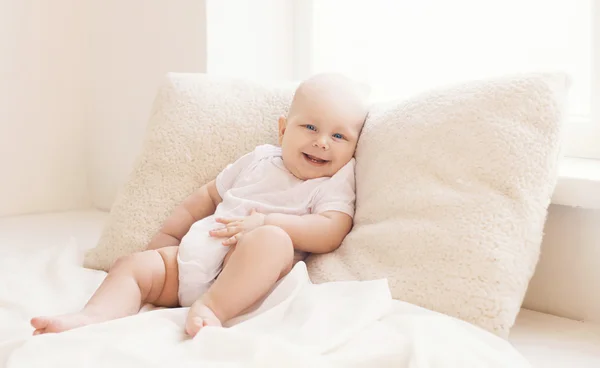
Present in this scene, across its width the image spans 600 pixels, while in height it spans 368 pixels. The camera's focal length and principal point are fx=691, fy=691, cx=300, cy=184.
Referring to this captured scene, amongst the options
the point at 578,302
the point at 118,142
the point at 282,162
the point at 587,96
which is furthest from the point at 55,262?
the point at 587,96

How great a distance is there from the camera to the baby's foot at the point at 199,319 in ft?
3.18

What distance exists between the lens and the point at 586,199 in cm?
117

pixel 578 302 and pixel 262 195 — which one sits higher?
pixel 262 195

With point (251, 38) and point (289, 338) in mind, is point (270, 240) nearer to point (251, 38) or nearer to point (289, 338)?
point (289, 338)

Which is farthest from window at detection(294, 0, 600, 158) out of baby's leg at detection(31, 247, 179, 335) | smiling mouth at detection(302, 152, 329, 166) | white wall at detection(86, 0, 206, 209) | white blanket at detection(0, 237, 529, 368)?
baby's leg at detection(31, 247, 179, 335)

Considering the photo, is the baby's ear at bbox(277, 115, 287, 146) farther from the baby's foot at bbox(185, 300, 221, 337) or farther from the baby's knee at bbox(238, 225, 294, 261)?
the baby's foot at bbox(185, 300, 221, 337)

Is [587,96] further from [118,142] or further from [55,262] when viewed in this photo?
[118,142]

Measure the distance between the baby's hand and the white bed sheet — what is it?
15cm

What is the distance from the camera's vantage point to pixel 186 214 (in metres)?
1.37

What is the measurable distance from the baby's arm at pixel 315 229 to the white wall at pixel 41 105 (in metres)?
1.17

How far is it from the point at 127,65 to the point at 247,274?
1.22 metres

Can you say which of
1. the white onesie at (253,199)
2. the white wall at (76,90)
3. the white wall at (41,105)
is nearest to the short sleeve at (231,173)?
the white onesie at (253,199)

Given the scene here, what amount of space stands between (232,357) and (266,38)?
127 centimetres

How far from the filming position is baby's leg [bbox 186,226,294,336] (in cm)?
105
